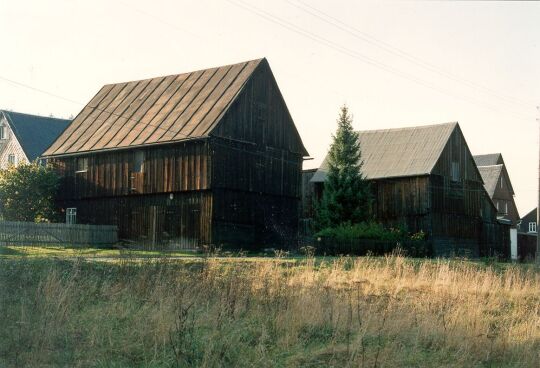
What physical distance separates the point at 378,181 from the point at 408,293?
1455 inches

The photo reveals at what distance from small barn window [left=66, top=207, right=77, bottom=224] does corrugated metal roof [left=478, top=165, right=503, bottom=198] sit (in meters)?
44.9

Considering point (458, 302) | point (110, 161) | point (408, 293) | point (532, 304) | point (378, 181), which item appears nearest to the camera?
point (458, 302)

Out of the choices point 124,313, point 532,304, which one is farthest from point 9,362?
point 532,304

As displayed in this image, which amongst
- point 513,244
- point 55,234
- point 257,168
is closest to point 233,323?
point 55,234

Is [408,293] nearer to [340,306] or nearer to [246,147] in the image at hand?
[340,306]

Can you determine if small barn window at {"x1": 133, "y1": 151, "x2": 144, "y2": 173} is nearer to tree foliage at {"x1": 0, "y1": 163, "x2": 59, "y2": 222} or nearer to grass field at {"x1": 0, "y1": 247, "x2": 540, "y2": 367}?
tree foliage at {"x1": 0, "y1": 163, "x2": 59, "y2": 222}

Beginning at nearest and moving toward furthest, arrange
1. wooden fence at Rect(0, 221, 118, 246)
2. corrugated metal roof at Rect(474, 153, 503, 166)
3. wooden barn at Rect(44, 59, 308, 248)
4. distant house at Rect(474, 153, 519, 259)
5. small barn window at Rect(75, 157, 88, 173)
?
wooden fence at Rect(0, 221, 118, 246) → wooden barn at Rect(44, 59, 308, 248) → small barn window at Rect(75, 157, 88, 173) → distant house at Rect(474, 153, 519, 259) → corrugated metal roof at Rect(474, 153, 503, 166)

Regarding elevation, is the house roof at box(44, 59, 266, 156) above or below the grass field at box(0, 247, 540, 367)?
above

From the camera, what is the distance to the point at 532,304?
59.5 ft

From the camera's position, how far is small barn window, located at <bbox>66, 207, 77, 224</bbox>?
4322cm

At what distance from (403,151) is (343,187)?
8789mm

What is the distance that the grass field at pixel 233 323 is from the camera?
406 inches

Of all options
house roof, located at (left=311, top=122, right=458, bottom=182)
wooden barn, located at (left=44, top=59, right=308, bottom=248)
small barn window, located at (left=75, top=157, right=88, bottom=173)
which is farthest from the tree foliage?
house roof, located at (left=311, top=122, right=458, bottom=182)

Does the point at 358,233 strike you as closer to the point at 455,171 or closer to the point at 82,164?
the point at 455,171
